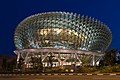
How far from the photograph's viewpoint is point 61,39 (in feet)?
329

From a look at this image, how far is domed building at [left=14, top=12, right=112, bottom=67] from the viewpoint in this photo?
97.0 m

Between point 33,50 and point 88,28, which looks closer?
point 33,50

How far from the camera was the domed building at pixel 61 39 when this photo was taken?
97.0 metres

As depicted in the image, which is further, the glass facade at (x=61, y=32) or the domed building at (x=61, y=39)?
the glass facade at (x=61, y=32)

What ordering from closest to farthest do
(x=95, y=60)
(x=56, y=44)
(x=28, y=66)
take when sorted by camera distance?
(x=28, y=66)
(x=56, y=44)
(x=95, y=60)

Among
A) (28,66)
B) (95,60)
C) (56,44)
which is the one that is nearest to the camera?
(28,66)

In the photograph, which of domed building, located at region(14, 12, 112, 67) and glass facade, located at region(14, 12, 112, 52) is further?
glass facade, located at region(14, 12, 112, 52)

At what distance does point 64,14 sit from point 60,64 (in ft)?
59.8

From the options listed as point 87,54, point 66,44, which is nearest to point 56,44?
point 66,44

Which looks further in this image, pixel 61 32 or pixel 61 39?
pixel 61 32

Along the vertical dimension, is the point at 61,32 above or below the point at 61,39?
above

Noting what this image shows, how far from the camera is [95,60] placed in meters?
107

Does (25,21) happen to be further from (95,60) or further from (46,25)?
(95,60)

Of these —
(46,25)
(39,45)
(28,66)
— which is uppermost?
(46,25)
